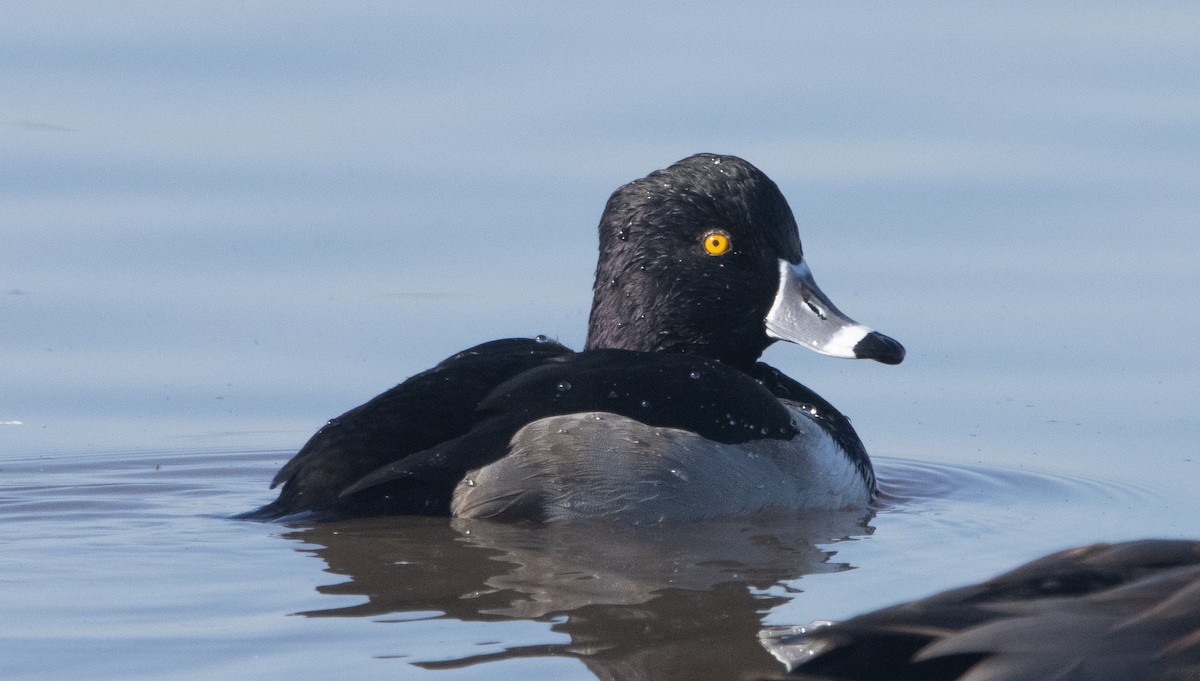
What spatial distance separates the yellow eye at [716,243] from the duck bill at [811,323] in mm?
236

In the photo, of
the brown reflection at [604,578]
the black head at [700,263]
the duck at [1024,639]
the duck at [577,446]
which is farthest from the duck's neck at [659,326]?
the duck at [1024,639]

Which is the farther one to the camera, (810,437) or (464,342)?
(464,342)

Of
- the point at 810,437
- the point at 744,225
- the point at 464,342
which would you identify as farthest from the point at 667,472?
the point at 464,342

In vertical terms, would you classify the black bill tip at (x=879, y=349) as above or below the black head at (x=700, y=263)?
below

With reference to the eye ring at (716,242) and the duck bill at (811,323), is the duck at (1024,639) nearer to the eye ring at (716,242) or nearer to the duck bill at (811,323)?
the duck bill at (811,323)

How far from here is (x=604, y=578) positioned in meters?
5.41

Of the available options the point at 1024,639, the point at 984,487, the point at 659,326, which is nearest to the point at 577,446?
the point at 659,326

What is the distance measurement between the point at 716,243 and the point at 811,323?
0.45 m

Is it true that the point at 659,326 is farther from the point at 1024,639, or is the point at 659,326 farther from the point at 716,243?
the point at 1024,639

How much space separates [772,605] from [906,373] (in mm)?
3148

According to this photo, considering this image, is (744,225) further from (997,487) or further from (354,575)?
(354,575)

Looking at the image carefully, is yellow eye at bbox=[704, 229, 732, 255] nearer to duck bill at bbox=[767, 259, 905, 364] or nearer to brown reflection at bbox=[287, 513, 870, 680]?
duck bill at bbox=[767, 259, 905, 364]

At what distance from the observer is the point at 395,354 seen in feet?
27.0

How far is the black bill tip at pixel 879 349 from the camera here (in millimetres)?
6941
